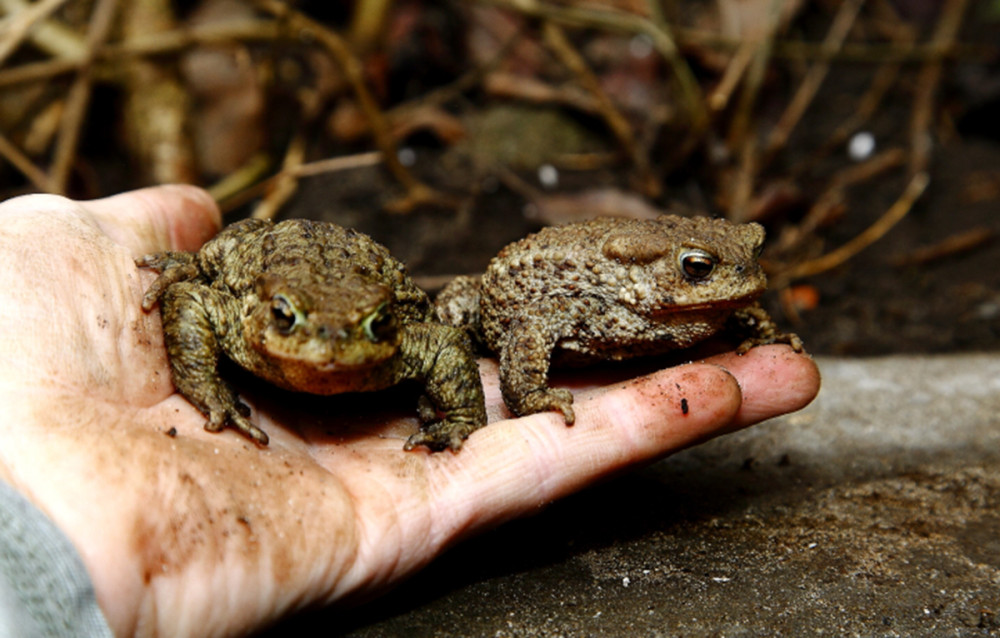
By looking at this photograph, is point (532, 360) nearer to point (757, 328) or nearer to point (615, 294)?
point (615, 294)

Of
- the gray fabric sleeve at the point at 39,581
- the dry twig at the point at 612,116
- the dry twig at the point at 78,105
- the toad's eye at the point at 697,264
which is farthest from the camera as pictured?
the dry twig at the point at 612,116

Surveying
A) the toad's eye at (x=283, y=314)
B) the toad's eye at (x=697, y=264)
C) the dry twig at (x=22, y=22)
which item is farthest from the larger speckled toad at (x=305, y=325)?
the dry twig at (x=22, y=22)

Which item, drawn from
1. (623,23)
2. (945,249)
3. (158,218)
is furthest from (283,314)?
(945,249)

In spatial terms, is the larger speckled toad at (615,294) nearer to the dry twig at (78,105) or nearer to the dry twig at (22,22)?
the dry twig at (22,22)

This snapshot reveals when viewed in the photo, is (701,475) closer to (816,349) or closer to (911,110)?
(816,349)

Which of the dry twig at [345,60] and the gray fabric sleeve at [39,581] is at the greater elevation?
the dry twig at [345,60]

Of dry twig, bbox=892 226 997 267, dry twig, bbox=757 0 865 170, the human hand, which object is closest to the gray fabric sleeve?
the human hand

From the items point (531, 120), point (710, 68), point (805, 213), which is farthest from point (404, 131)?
point (805, 213)
